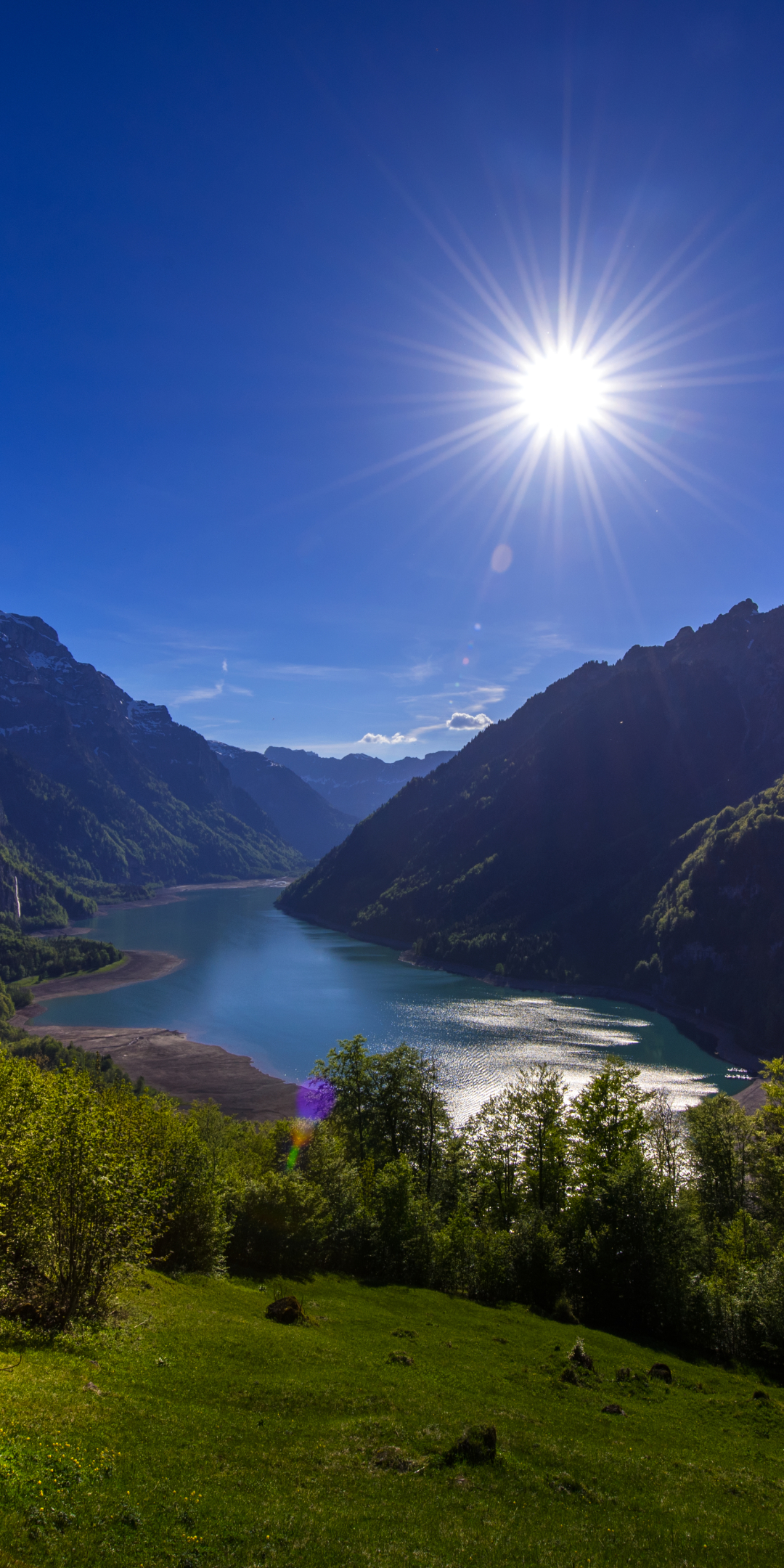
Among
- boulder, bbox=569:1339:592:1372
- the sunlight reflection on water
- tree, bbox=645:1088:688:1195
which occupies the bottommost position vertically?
the sunlight reflection on water

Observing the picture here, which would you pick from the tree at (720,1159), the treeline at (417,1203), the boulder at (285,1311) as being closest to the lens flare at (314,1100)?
the treeline at (417,1203)

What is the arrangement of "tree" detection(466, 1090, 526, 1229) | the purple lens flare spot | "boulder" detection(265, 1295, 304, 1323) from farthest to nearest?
the purple lens flare spot → "tree" detection(466, 1090, 526, 1229) → "boulder" detection(265, 1295, 304, 1323)

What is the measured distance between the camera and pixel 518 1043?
127 meters

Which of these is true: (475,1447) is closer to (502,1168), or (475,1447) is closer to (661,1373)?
(661,1373)

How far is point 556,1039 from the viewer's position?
131 meters

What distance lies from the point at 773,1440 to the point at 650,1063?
10575cm

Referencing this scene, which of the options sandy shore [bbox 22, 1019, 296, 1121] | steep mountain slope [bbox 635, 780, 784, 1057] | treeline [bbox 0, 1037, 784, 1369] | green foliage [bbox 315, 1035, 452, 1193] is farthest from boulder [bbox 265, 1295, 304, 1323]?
steep mountain slope [bbox 635, 780, 784, 1057]

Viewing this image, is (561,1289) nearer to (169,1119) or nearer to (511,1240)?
(511,1240)

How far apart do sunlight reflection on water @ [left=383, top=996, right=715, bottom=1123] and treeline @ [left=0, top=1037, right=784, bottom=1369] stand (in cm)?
4513

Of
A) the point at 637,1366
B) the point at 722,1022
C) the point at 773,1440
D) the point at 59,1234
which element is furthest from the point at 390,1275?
the point at 722,1022

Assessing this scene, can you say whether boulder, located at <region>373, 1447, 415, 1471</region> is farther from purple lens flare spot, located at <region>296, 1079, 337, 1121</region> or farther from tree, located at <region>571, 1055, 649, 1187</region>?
purple lens flare spot, located at <region>296, 1079, 337, 1121</region>

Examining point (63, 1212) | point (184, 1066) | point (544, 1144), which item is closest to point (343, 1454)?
point (63, 1212)

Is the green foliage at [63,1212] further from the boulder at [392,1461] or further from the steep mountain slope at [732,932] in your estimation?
the steep mountain slope at [732,932]

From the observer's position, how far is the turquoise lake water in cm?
11431
